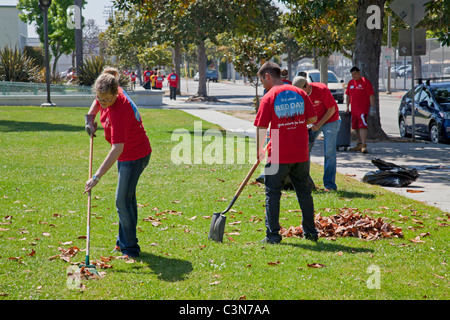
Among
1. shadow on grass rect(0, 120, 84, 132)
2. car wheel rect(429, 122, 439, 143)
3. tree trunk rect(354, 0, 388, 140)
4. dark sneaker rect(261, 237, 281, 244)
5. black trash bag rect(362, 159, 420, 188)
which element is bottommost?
dark sneaker rect(261, 237, 281, 244)

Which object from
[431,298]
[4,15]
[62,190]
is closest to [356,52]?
[62,190]

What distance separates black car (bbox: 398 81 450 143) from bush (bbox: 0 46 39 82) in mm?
19774

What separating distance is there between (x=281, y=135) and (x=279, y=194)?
24.7 inches

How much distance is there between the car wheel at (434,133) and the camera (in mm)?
15811

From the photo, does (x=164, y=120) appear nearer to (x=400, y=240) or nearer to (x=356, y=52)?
(x=356, y=52)

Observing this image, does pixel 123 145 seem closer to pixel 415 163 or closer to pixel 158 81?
pixel 415 163

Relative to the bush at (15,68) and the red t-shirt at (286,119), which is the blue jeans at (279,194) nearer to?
the red t-shirt at (286,119)

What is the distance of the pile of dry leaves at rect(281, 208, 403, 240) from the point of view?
641 cm

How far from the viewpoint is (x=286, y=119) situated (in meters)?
5.92

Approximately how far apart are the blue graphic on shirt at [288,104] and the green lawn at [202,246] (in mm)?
1337

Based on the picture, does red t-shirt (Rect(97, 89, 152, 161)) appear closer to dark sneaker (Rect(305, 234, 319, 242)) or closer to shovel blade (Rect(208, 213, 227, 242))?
shovel blade (Rect(208, 213, 227, 242))

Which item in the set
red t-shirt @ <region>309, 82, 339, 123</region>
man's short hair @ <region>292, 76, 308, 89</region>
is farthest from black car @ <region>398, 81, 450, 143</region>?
man's short hair @ <region>292, 76, 308, 89</region>

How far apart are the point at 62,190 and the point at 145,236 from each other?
3.00 m

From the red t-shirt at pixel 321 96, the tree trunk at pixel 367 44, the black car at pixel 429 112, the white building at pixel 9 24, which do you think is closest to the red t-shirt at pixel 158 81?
the black car at pixel 429 112
